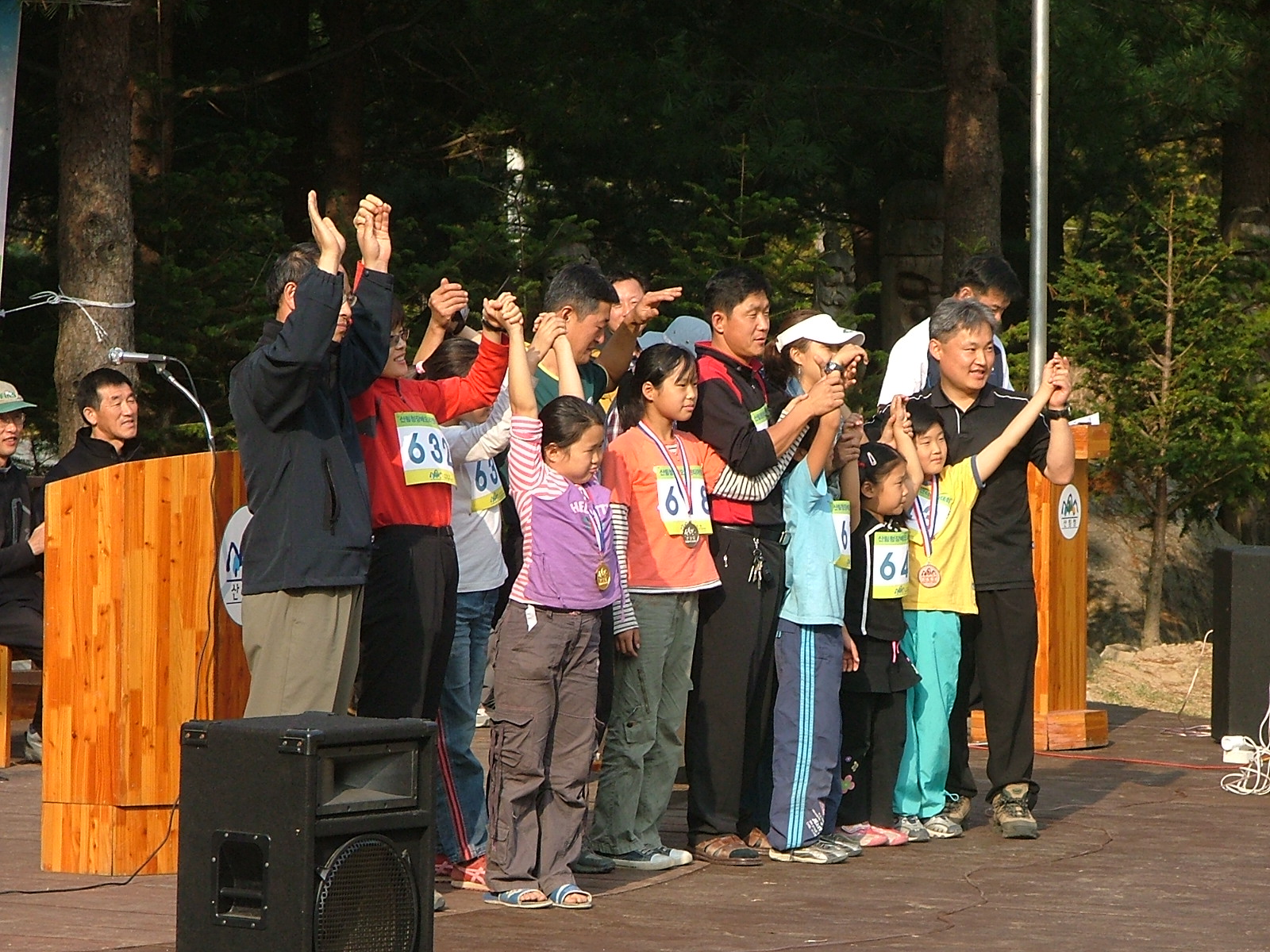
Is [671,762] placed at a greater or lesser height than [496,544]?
lesser

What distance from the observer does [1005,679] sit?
754cm

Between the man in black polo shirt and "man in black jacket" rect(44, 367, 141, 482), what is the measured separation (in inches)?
151

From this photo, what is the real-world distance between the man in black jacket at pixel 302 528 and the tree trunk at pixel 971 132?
10.9 metres

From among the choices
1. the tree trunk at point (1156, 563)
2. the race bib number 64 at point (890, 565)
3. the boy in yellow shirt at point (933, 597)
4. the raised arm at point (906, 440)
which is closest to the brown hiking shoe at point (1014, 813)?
the boy in yellow shirt at point (933, 597)

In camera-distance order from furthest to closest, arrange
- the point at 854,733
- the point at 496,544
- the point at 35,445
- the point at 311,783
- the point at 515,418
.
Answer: the point at 35,445
the point at 854,733
the point at 496,544
the point at 515,418
the point at 311,783

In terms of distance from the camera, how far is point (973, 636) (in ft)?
25.0

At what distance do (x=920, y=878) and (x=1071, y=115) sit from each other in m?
10.7

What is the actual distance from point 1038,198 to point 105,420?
5.78 m

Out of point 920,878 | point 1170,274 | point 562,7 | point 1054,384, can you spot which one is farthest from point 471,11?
point 920,878

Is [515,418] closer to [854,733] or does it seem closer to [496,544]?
[496,544]

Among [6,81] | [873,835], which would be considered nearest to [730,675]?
[873,835]

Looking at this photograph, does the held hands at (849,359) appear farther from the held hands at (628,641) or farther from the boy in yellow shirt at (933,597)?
the held hands at (628,641)

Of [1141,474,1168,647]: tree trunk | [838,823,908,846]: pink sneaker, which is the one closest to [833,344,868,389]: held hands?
[838,823,908,846]: pink sneaker

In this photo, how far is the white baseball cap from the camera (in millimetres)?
7016
